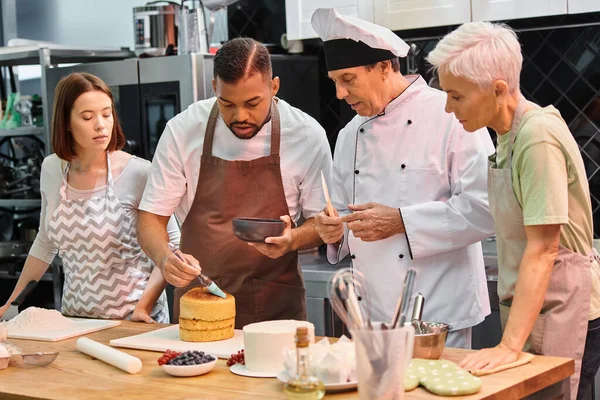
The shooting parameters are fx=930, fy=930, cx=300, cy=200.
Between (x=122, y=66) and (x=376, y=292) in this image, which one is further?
(x=122, y=66)

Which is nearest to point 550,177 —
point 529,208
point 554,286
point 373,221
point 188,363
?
point 529,208

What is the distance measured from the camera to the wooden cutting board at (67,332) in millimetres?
2424

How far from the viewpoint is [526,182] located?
75.5 inches

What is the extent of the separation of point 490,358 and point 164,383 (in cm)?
67

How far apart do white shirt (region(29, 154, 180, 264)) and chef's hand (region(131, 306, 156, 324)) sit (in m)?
0.27

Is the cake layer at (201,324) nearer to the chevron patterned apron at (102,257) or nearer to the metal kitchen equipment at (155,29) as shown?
the chevron patterned apron at (102,257)

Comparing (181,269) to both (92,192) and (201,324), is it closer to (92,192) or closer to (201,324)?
(201,324)

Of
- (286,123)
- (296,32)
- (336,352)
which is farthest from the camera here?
(296,32)

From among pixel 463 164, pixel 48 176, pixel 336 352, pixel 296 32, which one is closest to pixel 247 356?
pixel 336 352

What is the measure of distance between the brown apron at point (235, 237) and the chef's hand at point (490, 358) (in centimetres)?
91

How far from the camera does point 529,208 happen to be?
190cm

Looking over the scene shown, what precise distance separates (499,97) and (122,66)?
92.8 inches

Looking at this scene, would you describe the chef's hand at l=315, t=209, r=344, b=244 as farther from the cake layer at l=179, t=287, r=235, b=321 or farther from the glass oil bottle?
the glass oil bottle

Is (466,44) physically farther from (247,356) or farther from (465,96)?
(247,356)
